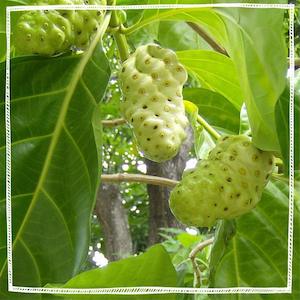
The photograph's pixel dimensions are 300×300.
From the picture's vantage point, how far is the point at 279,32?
518 mm

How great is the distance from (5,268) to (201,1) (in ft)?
0.94

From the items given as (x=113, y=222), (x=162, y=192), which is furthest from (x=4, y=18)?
(x=113, y=222)

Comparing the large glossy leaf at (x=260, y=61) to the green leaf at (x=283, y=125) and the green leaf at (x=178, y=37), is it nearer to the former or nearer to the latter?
the green leaf at (x=283, y=125)

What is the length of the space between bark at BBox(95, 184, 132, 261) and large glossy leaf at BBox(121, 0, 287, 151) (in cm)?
77

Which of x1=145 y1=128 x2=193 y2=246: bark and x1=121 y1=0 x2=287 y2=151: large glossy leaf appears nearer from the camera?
x1=121 y1=0 x2=287 y2=151: large glossy leaf

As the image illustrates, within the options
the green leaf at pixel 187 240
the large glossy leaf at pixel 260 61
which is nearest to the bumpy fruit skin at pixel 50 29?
the large glossy leaf at pixel 260 61

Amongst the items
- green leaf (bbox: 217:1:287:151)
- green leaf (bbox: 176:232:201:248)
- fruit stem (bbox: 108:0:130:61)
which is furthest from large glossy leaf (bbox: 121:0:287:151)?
green leaf (bbox: 176:232:201:248)

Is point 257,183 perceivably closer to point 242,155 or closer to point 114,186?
point 242,155

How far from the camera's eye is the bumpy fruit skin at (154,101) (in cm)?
54

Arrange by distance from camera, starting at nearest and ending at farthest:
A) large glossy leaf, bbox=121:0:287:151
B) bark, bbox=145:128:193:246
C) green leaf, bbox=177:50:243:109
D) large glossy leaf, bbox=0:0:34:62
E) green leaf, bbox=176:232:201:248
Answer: large glossy leaf, bbox=121:0:287:151 → large glossy leaf, bbox=0:0:34:62 → green leaf, bbox=177:50:243:109 → bark, bbox=145:128:193:246 → green leaf, bbox=176:232:201:248

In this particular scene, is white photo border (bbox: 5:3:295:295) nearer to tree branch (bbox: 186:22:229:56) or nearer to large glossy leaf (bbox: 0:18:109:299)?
large glossy leaf (bbox: 0:18:109:299)

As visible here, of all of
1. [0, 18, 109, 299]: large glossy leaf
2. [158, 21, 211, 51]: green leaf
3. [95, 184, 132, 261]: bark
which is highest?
[158, 21, 211, 51]: green leaf

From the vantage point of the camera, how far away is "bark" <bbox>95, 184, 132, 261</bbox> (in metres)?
1.34

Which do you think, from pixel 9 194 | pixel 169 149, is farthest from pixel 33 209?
pixel 169 149
